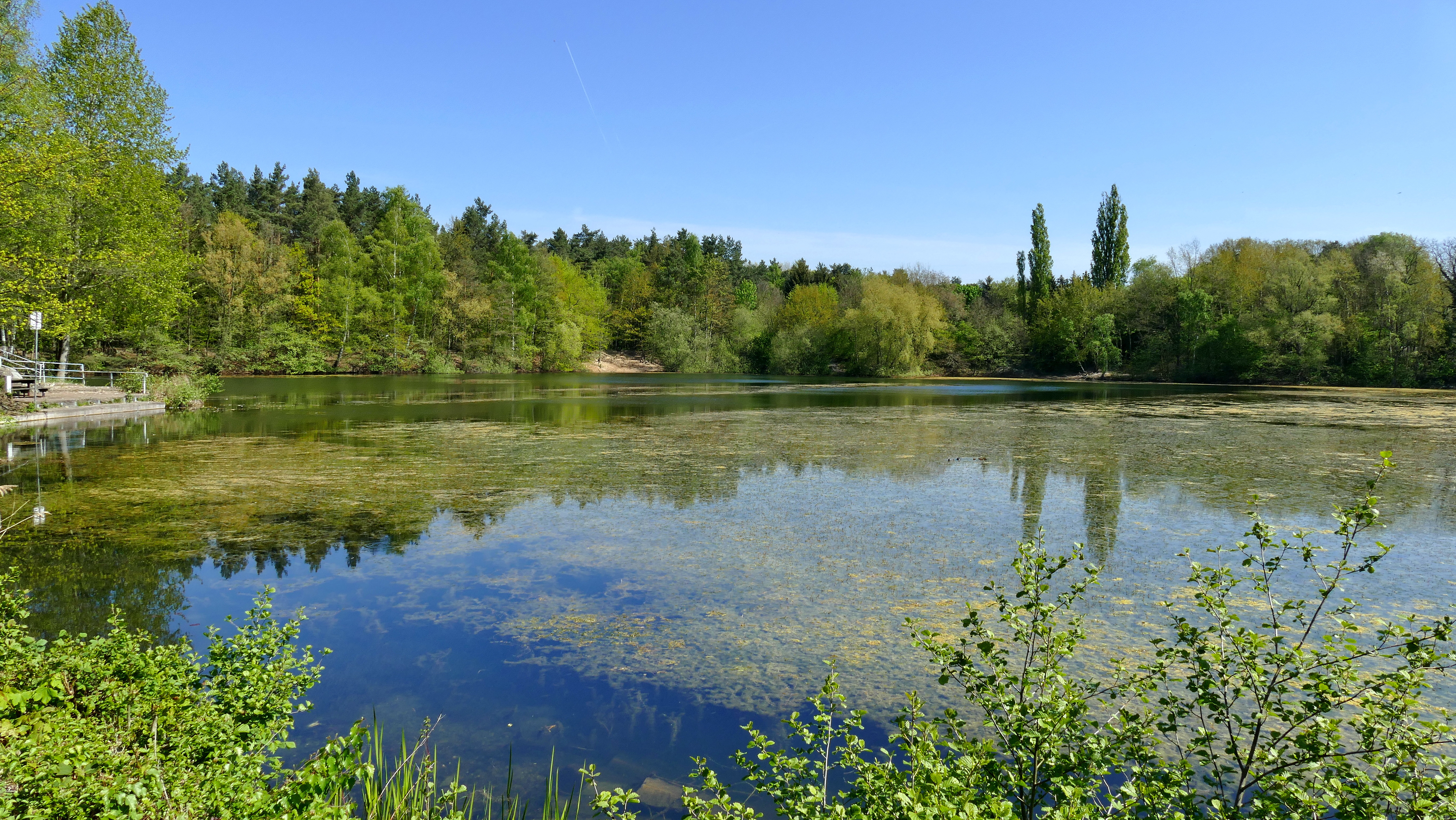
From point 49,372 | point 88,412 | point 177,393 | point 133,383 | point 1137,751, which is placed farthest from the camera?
point 49,372

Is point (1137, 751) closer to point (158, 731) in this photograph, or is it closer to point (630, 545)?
point (158, 731)

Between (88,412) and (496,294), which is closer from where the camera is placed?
(88,412)

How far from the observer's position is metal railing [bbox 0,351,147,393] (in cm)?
1983

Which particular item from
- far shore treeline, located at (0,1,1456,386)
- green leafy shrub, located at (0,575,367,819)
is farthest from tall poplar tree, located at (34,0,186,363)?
green leafy shrub, located at (0,575,367,819)

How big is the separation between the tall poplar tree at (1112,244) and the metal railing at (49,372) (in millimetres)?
64856

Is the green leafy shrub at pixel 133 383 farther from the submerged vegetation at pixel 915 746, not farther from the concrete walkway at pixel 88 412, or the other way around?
the submerged vegetation at pixel 915 746

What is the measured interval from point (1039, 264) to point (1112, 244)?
6.01 meters

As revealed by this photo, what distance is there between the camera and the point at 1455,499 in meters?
9.42

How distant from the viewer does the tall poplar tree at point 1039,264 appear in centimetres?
6419

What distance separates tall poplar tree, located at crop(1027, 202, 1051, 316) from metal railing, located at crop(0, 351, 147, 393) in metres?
60.9

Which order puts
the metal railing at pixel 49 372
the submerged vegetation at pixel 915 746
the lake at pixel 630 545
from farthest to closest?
the metal railing at pixel 49 372
the lake at pixel 630 545
the submerged vegetation at pixel 915 746

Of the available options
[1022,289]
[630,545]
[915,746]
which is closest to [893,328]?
[1022,289]

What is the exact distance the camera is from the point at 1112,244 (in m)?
64.2

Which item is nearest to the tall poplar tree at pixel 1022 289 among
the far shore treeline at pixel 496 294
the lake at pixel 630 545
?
the far shore treeline at pixel 496 294
